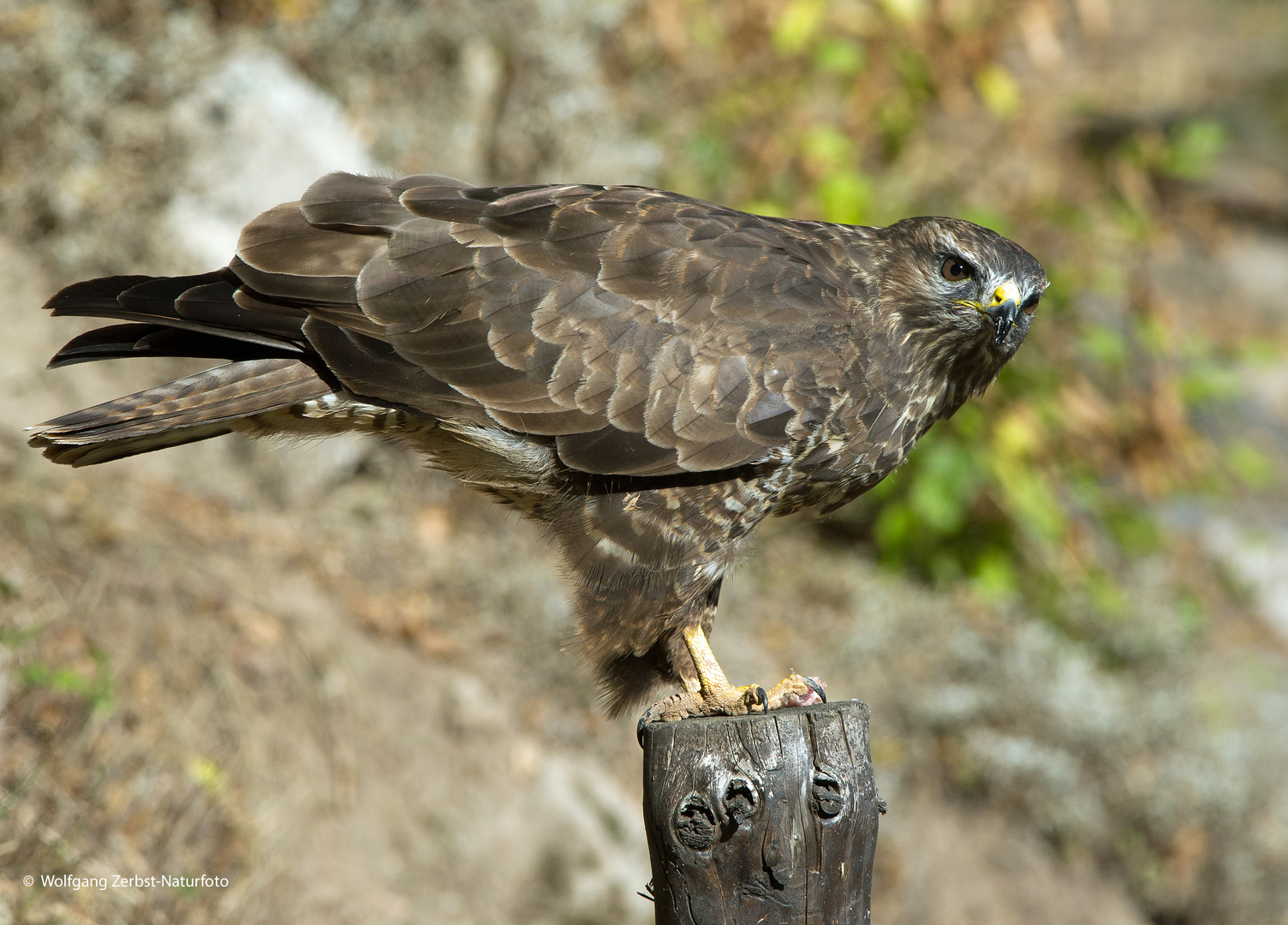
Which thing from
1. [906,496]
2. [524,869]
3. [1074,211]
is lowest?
[524,869]

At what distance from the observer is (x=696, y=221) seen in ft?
10.1

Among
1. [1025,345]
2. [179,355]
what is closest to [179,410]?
[179,355]

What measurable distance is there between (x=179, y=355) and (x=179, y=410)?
7.9 inches

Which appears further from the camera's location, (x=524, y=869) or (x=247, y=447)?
(x=247, y=447)

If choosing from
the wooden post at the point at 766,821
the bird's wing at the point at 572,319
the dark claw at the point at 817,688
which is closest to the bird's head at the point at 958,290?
the bird's wing at the point at 572,319

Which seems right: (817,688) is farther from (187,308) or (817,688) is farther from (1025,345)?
(1025,345)

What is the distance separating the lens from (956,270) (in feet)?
10.1

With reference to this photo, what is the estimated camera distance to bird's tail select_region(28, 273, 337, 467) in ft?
9.01

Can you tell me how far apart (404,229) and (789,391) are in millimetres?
1137

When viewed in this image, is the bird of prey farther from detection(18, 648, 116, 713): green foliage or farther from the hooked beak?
detection(18, 648, 116, 713): green foliage

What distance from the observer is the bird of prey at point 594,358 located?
285 centimetres

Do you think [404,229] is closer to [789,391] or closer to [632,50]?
[789,391]

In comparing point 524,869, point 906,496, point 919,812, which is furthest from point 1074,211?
point 524,869

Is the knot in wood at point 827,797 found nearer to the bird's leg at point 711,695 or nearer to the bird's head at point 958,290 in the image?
the bird's leg at point 711,695
